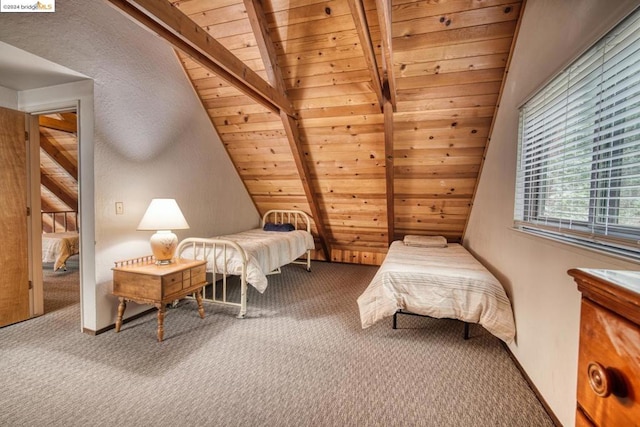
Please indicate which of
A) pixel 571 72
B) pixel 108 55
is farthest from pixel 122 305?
pixel 571 72

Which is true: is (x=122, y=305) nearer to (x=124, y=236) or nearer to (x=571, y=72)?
(x=124, y=236)

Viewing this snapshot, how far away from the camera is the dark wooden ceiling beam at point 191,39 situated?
164cm

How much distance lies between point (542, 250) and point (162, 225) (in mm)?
2743

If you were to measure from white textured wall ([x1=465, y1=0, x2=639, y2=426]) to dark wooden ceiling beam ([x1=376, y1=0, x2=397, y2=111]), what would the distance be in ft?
3.08

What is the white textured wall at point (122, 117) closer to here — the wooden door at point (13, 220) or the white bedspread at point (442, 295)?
the wooden door at point (13, 220)

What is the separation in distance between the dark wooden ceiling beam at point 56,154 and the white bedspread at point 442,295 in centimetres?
526

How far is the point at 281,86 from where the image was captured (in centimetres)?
307

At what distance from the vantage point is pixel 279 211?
4.74 m

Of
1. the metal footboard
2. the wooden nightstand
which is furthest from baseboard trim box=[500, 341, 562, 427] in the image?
the wooden nightstand

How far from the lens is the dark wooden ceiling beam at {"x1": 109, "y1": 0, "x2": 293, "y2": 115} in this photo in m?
1.64

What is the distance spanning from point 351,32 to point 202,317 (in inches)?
117

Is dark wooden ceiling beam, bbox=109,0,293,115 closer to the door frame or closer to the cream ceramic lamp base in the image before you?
the door frame

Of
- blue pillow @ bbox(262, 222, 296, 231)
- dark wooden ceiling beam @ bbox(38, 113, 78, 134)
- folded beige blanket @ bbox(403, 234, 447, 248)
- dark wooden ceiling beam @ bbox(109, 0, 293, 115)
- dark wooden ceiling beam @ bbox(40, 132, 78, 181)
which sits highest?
dark wooden ceiling beam @ bbox(109, 0, 293, 115)

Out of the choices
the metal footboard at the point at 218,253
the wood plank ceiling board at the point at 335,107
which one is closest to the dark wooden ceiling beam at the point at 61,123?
the metal footboard at the point at 218,253
